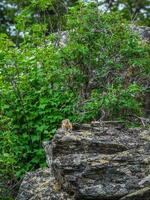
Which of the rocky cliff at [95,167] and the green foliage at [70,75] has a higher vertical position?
the green foliage at [70,75]

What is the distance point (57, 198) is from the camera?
7.11 meters

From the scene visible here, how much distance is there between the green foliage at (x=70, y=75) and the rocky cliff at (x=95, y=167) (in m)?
1.52

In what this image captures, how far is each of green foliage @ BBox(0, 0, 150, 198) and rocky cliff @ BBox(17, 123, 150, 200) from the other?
152 centimetres

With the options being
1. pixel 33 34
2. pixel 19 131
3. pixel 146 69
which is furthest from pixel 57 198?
pixel 33 34

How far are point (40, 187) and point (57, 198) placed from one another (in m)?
0.49

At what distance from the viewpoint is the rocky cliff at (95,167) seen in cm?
662

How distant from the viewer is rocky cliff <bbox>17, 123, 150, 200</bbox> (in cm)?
662

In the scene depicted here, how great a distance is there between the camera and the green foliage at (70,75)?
9750 mm

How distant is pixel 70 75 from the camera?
995 centimetres

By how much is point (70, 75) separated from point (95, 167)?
3.30 metres

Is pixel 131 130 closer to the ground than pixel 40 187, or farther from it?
farther from it

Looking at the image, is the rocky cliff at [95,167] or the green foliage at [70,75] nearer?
the rocky cliff at [95,167]

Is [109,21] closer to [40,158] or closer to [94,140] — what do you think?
[40,158]

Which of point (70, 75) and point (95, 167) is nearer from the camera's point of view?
point (95, 167)
